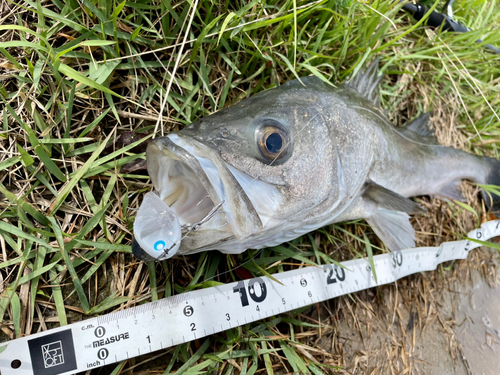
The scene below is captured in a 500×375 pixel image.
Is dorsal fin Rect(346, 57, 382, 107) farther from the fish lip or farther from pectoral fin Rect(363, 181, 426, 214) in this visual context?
the fish lip

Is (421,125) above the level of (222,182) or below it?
above

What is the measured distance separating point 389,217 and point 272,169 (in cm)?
131

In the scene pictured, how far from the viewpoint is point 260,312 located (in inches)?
70.2

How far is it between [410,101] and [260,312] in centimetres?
241

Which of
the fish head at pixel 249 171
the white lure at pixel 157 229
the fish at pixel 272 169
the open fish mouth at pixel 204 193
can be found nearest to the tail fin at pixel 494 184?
the fish at pixel 272 169

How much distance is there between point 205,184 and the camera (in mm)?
1233

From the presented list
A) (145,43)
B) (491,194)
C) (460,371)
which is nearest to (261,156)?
(145,43)

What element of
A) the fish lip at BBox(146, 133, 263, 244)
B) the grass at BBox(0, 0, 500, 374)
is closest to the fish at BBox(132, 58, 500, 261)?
the fish lip at BBox(146, 133, 263, 244)

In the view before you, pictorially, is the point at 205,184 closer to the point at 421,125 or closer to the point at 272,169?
the point at 272,169

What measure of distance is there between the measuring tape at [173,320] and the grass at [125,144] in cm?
12

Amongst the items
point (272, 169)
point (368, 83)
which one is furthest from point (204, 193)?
point (368, 83)

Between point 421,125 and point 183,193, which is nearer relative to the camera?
point 183,193

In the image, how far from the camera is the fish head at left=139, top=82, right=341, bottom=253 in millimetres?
1245

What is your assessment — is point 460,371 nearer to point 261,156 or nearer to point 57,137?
point 261,156
